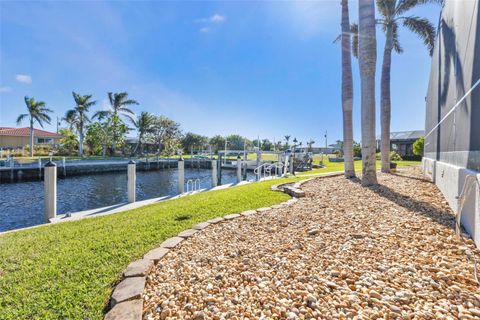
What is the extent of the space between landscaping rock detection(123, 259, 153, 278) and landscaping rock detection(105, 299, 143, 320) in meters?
0.42

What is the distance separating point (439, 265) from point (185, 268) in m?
2.41

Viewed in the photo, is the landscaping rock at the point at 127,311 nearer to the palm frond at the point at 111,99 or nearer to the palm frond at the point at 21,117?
the palm frond at the point at 111,99

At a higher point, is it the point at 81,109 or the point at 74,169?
the point at 81,109

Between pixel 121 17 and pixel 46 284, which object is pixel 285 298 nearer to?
pixel 46 284

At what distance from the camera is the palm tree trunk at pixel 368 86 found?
6.50 metres

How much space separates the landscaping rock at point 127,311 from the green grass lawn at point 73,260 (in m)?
0.14

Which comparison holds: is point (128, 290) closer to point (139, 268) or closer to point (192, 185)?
point (139, 268)

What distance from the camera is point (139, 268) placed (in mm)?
2414

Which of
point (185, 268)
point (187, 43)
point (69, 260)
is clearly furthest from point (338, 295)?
point (187, 43)

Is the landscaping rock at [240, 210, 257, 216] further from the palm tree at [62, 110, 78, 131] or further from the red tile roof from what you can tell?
the red tile roof

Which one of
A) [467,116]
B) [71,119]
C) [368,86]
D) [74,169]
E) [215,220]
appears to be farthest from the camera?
[71,119]

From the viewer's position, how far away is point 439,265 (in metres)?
2.13

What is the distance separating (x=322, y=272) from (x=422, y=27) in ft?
44.6

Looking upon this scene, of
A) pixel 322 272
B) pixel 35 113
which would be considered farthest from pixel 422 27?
pixel 35 113
